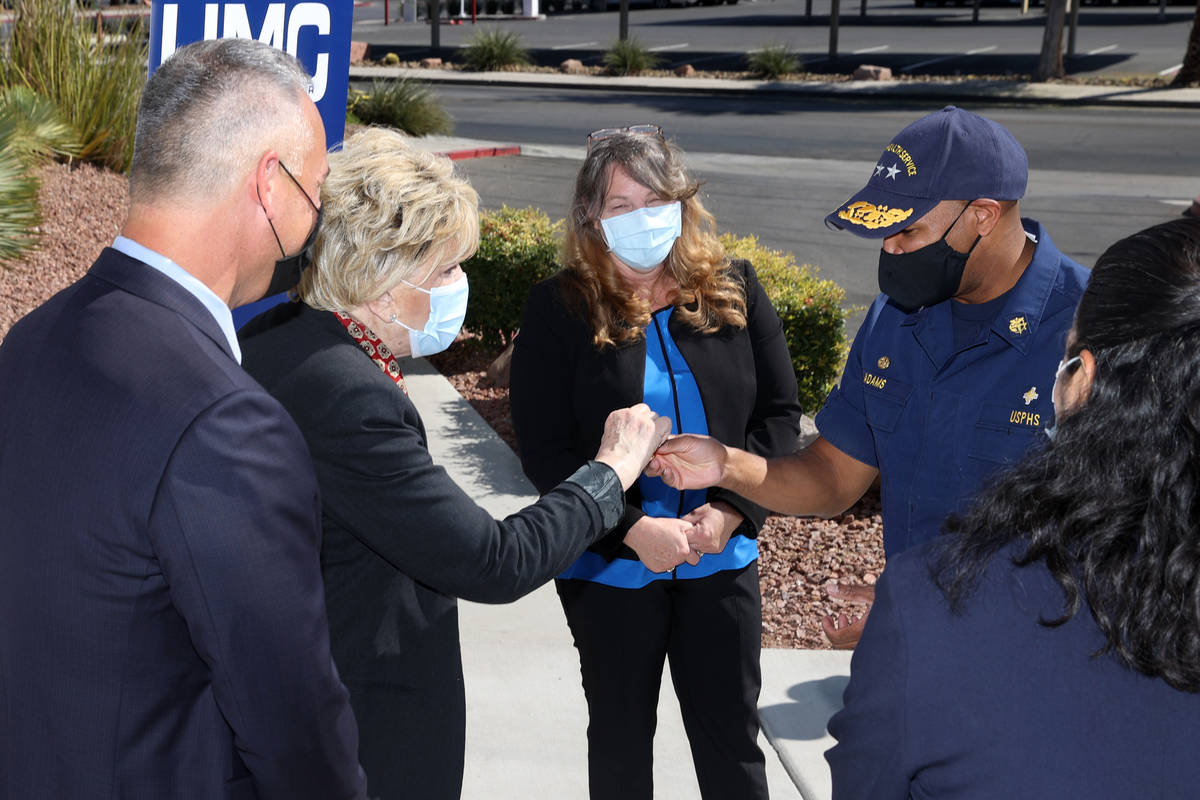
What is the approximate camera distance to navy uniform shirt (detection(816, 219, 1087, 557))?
2590 millimetres

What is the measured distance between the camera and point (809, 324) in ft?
20.1

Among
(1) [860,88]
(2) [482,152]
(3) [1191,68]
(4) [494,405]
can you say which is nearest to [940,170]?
(4) [494,405]

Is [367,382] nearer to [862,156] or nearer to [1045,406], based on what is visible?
[1045,406]

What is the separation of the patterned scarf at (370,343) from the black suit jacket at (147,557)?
57cm

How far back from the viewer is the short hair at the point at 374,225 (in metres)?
2.28

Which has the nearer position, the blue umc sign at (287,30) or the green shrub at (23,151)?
the blue umc sign at (287,30)

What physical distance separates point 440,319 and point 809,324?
3.92m

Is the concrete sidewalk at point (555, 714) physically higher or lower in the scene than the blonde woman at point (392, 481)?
lower

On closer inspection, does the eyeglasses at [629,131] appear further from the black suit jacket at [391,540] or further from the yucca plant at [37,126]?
the yucca plant at [37,126]

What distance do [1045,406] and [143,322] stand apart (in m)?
1.87

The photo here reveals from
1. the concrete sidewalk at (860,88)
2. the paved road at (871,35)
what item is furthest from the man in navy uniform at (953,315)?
the paved road at (871,35)

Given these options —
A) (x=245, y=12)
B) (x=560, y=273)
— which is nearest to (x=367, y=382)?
(x=560, y=273)

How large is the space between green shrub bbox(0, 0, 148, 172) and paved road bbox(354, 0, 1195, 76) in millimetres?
20128

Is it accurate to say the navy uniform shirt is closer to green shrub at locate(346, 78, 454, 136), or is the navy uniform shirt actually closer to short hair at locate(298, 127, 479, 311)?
short hair at locate(298, 127, 479, 311)
